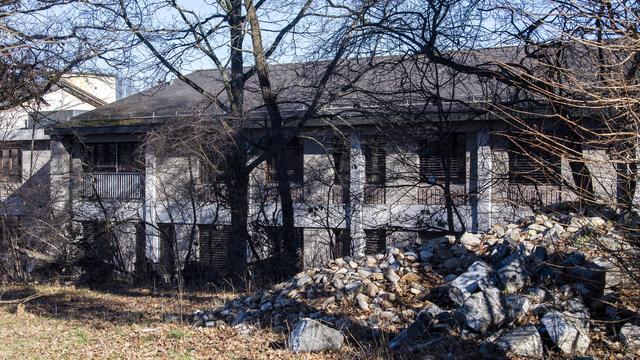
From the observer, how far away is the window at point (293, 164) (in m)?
19.4

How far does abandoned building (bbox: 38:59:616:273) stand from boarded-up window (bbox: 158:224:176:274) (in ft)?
0.13

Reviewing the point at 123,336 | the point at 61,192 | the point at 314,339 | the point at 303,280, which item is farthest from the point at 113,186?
the point at 314,339

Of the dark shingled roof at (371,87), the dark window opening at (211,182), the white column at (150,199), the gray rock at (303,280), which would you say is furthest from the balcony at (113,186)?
the gray rock at (303,280)

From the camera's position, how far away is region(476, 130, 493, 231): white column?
44.9 ft

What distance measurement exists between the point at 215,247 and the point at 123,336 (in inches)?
402

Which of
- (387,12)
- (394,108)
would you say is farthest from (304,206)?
(387,12)

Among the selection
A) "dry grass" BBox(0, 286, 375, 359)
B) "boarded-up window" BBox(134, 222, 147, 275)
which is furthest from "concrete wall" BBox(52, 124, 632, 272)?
"dry grass" BBox(0, 286, 375, 359)

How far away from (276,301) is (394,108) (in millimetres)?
6640

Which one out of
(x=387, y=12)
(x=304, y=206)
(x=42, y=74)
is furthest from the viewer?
(x=304, y=206)

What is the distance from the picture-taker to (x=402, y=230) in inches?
697

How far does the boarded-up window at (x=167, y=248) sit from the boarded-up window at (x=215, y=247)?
2.53 feet

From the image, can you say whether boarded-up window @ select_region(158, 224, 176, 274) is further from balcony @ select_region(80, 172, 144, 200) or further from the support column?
the support column

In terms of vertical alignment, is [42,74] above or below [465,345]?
above

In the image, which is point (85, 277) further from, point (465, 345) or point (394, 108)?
point (465, 345)
